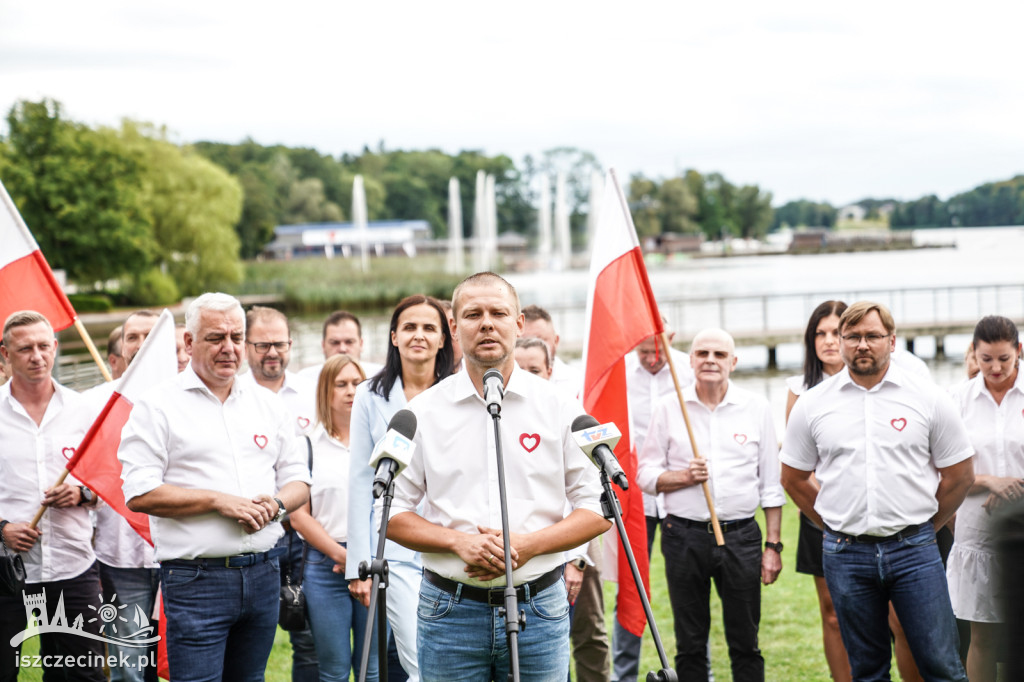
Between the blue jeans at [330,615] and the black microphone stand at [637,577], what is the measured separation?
8.64 feet

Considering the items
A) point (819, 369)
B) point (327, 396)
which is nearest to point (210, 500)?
point (327, 396)

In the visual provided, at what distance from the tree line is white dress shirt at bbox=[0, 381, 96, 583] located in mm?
8632

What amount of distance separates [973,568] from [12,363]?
19.2 feet

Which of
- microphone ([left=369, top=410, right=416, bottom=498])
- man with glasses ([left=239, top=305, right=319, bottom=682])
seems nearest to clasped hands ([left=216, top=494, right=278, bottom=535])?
microphone ([left=369, top=410, right=416, bottom=498])

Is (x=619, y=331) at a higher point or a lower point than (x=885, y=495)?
higher

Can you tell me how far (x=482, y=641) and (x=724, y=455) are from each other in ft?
9.97

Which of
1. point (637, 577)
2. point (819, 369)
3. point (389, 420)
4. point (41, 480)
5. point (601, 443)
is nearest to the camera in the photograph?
point (637, 577)

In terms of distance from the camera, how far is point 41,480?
5523 millimetres

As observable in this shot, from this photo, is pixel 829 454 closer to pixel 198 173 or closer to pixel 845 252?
pixel 198 173

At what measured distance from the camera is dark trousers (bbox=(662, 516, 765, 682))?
6.02 metres

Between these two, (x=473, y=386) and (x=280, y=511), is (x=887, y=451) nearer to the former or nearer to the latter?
(x=473, y=386)

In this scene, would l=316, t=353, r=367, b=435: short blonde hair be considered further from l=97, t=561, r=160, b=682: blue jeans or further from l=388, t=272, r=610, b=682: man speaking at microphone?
l=388, t=272, r=610, b=682: man speaking at microphone

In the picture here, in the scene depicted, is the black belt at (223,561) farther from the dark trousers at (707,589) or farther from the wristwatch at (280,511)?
the dark trousers at (707,589)

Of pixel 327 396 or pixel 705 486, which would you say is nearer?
pixel 705 486
